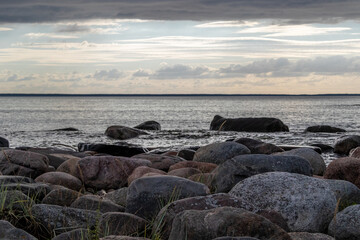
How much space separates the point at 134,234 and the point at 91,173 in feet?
15.6

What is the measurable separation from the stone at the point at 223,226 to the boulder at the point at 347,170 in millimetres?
4885

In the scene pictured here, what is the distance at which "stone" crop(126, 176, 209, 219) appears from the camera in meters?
6.19

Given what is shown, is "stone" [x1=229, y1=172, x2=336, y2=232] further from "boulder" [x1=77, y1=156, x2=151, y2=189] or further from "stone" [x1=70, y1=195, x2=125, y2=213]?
"boulder" [x1=77, y1=156, x2=151, y2=189]

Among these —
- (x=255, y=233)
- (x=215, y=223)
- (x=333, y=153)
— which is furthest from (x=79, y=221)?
(x=333, y=153)

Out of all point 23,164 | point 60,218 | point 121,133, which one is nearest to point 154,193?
point 60,218

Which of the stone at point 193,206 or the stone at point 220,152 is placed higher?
the stone at point 193,206

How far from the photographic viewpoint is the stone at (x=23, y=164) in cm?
987

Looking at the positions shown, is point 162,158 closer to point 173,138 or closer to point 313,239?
point 313,239

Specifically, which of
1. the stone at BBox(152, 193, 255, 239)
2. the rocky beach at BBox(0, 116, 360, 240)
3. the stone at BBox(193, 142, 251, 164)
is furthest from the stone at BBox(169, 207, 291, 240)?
the stone at BBox(193, 142, 251, 164)

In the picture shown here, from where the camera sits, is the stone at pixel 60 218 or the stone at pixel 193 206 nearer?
the stone at pixel 193 206

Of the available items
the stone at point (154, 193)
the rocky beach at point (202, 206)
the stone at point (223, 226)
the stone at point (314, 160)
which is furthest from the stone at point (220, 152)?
the stone at point (223, 226)

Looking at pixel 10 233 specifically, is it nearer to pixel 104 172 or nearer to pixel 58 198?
pixel 58 198

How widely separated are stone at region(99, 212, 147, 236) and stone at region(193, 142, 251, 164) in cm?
606

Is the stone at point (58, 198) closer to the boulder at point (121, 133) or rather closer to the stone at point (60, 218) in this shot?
the stone at point (60, 218)
